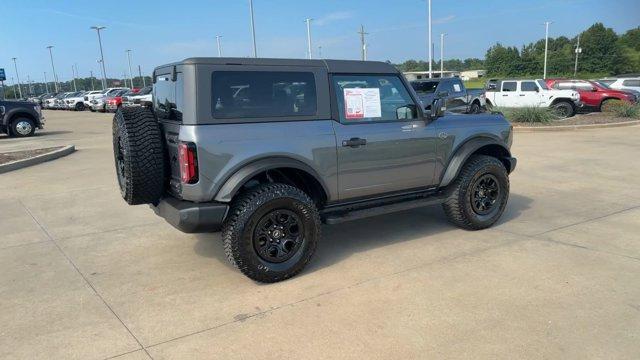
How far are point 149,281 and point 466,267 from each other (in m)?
2.72

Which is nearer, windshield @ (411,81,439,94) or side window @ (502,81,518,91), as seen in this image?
windshield @ (411,81,439,94)

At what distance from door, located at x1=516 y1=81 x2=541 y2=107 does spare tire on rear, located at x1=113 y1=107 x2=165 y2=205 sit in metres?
18.4

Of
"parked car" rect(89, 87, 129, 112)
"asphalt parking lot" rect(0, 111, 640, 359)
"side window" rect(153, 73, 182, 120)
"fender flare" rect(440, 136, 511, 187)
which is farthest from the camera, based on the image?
"parked car" rect(89, 87, 129, 112)

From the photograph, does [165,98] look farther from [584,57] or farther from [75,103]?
[584,57]

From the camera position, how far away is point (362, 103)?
4582 mm

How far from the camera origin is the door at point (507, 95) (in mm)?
20406

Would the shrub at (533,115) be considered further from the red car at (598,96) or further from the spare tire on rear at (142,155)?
the spare tire on rear at (142,155)

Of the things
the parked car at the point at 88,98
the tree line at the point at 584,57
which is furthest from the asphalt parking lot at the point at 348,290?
the tree line at the point at 584,57

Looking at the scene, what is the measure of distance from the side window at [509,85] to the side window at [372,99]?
1738 centimetres

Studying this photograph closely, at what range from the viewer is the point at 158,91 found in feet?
15.4

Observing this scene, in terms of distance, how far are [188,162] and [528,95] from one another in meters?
18.9

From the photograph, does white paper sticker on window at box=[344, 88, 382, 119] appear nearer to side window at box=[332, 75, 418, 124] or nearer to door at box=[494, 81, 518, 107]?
side window at box=[332, 75, 418, 124]

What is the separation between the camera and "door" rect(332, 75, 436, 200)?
444cm

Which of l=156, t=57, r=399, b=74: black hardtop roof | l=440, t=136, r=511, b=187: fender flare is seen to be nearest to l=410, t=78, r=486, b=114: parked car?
l=440, t=136, r=511, b=187: fender flare
